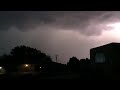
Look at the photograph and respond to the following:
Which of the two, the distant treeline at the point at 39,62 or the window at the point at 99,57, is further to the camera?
the distant treeline at the point at 39,62

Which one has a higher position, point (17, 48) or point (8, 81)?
point (17, 48)

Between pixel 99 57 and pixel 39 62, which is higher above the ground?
pixel 39 62

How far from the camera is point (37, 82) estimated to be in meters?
2.88

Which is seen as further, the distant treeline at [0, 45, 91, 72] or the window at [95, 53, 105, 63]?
the distant treeline at [0, 45, 91, 72]

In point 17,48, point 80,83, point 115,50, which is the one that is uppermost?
point 17,48

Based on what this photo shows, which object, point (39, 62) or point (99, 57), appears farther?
point (39, 62)

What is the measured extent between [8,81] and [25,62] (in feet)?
163

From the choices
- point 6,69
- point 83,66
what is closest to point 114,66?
point 83,66
